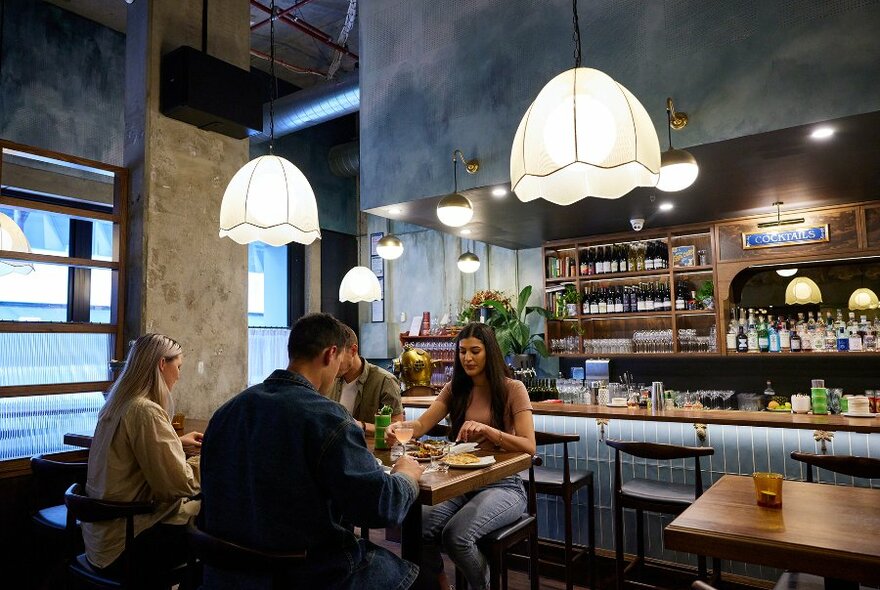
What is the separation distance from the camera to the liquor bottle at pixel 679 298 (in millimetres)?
6680

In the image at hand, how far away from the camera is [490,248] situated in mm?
9039

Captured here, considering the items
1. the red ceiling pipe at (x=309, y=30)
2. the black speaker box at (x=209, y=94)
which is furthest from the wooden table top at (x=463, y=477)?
the red ceiling pipe at (x=309, y=30)

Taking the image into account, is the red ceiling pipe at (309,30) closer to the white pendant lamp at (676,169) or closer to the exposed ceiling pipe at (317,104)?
the exposed ceiling pipe at (317,104)

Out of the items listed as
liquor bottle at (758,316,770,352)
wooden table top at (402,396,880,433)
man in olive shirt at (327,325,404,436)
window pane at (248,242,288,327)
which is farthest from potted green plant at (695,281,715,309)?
window pane at (248,242,288,327)

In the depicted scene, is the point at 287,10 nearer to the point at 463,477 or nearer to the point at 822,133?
the point at 822,133

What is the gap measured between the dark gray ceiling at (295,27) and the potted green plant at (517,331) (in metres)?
3.88

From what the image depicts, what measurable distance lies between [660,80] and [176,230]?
3658 mm

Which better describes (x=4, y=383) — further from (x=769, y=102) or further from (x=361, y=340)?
(x=361, y=340)

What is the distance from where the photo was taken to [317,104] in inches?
301

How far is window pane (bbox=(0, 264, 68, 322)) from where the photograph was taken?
623cm

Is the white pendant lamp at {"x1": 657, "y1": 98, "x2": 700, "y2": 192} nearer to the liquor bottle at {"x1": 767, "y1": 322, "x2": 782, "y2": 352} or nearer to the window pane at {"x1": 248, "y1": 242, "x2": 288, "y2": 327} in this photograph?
the liquor bottle at {"x1": 767, "y1": 322, "x2": 782, "y2": 352}

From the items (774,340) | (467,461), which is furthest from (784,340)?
(467,461)

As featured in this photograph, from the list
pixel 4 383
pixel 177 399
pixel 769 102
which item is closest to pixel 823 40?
pixel 769 102

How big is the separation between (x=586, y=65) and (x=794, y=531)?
351cm
